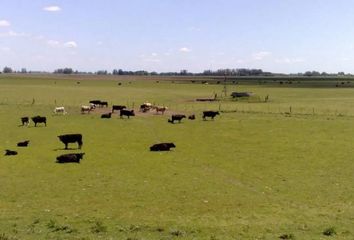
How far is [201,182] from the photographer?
73.4ft

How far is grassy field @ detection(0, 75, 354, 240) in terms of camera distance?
594 inches

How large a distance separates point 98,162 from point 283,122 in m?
24.3

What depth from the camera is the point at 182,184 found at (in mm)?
21844

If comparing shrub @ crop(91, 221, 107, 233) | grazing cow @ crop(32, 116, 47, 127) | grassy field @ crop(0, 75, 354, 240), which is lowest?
grassy field @ crop(0, 75, 354, 240)

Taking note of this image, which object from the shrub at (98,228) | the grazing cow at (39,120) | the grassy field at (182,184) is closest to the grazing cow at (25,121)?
the grazing cow at (39,120)

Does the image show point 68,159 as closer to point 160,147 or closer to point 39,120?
point 160,147

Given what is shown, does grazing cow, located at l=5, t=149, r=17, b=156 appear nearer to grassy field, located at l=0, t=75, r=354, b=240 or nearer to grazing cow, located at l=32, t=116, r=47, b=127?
grassy field, located at l=0, t=75, r=354, b=240

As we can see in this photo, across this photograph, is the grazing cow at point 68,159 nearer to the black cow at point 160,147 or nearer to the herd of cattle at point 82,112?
the herd of cattle at point 82,112

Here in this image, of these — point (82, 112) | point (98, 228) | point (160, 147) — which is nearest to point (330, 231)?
point (98, 228)

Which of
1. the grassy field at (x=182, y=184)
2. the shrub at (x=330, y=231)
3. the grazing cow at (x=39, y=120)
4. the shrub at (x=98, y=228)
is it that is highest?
the grazing cow at (x=39, y=120)

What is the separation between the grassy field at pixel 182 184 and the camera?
49.5 feet

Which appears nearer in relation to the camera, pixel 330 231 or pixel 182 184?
pixel 330 231

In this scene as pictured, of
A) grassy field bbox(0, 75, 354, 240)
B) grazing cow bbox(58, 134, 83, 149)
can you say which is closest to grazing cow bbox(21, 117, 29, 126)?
grassy field bbox(0, 75, 354, 240)

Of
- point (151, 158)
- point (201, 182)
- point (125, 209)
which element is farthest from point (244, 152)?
point (125, 209)
